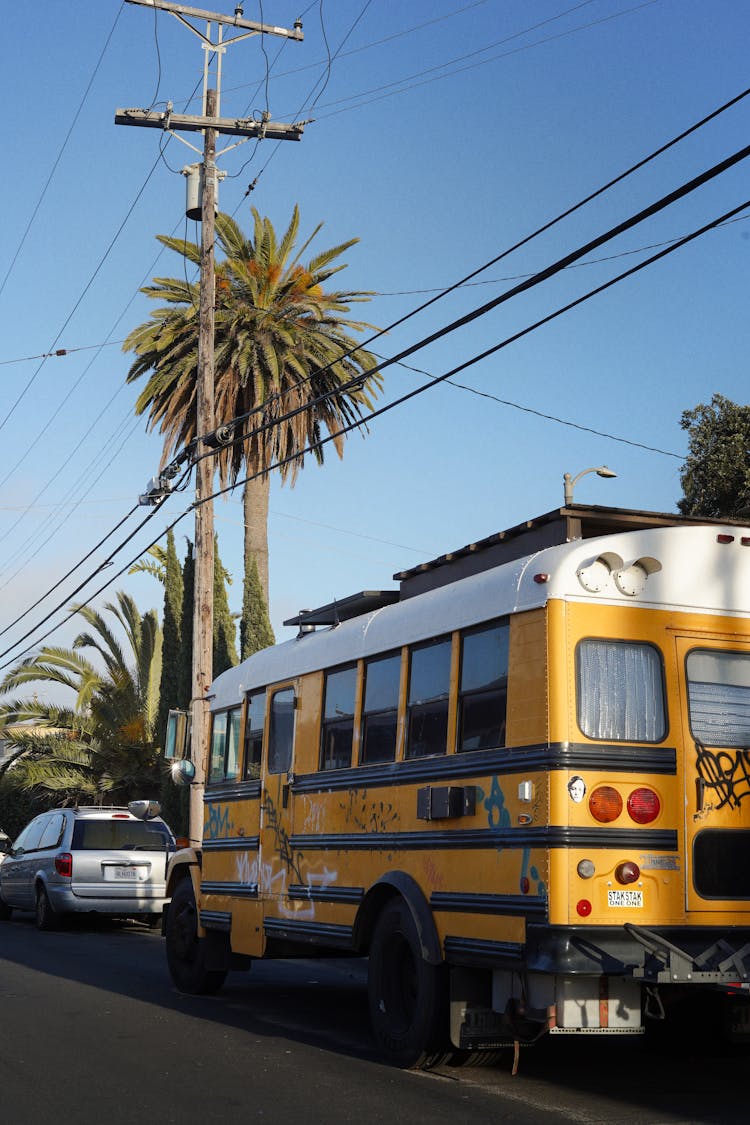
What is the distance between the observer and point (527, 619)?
318 inches

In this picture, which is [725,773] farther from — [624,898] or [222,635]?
[222,635]

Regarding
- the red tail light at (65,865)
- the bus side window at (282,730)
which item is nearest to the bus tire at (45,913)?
the red tail light at (65,865)

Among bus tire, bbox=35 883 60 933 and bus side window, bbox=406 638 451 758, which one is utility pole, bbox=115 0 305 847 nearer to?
bus tire, bbox=35 883 60 933

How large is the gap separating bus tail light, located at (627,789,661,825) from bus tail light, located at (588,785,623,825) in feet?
0.25

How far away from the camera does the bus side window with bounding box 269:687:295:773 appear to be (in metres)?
11.3

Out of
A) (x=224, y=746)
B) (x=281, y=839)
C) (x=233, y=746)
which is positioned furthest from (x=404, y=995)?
(x=224, y=746)

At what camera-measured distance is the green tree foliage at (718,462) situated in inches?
1128

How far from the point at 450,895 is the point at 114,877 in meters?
11.8

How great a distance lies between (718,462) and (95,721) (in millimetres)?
15122

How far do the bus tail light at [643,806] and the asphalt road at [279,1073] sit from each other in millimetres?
1526

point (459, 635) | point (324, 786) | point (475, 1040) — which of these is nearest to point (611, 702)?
point (459, 635)

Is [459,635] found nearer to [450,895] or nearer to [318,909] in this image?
[450,895]

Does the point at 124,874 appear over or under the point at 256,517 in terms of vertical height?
under

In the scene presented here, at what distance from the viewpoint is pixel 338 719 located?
10.4 meters
